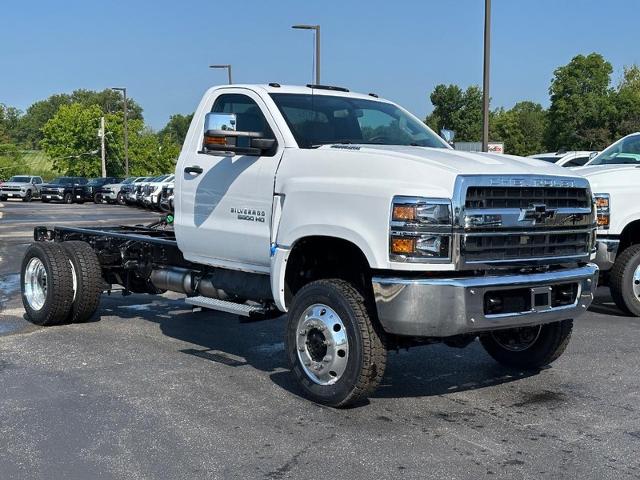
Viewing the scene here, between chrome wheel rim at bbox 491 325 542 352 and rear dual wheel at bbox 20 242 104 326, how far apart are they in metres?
4.05

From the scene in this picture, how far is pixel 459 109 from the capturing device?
86375 mm

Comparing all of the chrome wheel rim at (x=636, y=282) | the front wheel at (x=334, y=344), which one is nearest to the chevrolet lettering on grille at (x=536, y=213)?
the front wheel at (x=334, y=344)

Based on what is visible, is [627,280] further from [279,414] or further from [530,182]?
[279,414]

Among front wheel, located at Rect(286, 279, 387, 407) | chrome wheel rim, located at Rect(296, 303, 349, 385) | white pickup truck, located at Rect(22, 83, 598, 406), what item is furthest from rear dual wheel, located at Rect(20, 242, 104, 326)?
chrome wheel rim, located at Rect(296, 303, 349, 385)

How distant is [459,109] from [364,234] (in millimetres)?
83755

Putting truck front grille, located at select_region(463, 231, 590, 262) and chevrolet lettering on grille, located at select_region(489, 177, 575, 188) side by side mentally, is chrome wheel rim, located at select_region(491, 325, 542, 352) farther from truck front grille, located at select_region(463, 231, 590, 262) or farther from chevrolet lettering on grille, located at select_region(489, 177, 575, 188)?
chevrolet lettering on grille, located at select_region(489, 177, 575, 188)

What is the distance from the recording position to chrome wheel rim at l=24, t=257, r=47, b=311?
8.37m

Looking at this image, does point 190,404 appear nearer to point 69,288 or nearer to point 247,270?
point 247,270

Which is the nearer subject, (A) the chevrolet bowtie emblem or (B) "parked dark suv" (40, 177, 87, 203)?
(A) the chevrolet bowtie emblem

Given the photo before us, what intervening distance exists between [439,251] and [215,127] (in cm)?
198

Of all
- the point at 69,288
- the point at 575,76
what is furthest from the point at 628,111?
the point at 69,288

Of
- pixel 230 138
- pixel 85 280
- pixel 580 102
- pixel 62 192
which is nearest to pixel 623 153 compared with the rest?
pixel 230 138

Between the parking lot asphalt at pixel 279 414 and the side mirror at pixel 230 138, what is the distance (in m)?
1.76

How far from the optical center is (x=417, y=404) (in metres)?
5.61
